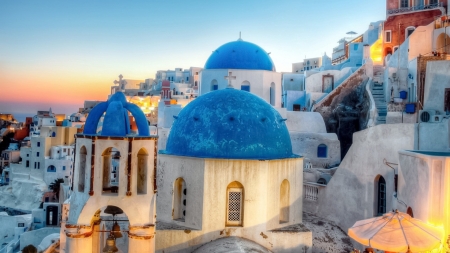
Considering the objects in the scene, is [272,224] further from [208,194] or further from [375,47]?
[375,47]

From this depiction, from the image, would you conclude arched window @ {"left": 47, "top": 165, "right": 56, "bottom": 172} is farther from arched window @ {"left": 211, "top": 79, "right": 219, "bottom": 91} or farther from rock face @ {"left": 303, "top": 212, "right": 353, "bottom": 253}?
rock face @ {"left": 303, "top": 212, "right": 353, "bottom": 253}

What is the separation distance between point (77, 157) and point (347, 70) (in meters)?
26.3

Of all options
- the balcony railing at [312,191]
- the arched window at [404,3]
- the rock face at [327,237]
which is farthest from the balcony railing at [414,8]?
the rock face at [327,237]

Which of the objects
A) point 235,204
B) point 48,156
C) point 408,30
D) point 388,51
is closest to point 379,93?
point 388,51

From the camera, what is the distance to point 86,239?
30.2 ft

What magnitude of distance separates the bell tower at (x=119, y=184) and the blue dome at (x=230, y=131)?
392 cm

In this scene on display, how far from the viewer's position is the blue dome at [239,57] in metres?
24.8

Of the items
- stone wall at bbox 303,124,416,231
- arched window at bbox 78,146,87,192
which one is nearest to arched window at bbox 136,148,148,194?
arched window at bbox 78,146,87,192

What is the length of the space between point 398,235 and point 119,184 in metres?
5.86

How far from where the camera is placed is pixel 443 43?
26688 millimetres

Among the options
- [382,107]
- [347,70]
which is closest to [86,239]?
[382,107]

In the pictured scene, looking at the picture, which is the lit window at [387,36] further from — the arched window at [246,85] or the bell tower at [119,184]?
the bell tower at [119,184]

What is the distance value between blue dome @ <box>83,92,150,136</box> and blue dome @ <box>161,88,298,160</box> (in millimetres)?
3891

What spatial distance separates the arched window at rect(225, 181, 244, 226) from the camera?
12.9m
